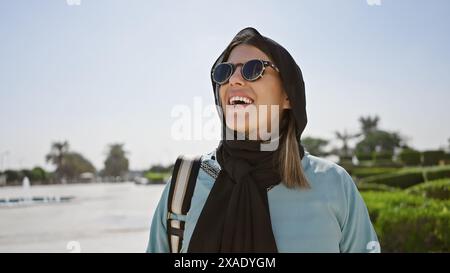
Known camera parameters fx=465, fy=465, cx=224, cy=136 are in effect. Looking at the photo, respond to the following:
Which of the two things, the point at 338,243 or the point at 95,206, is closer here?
the point at 338,243

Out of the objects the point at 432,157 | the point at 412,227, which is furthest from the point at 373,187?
the point at 432,157

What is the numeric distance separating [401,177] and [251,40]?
822 centimetres

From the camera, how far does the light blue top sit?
1822mm

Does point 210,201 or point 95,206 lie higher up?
point 210,201

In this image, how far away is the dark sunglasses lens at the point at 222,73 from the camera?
1981 millimetres

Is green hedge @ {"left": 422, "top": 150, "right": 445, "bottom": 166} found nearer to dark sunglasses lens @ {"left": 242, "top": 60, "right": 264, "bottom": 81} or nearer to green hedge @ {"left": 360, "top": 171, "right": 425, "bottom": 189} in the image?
green hedge @ {"left": 360, "top": 171, "right": 425, "bottom": 189}

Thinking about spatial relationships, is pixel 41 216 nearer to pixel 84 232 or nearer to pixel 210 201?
pixel 84 232

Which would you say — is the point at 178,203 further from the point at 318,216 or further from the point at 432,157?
the point at 432,157

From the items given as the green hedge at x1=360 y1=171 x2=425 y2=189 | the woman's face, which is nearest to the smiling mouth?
the woman's face

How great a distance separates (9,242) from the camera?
8258mm

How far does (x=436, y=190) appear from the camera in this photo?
7.34 m

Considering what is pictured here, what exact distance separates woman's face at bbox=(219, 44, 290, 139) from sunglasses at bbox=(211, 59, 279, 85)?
0.02m

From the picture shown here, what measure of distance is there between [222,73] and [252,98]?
18 cm
